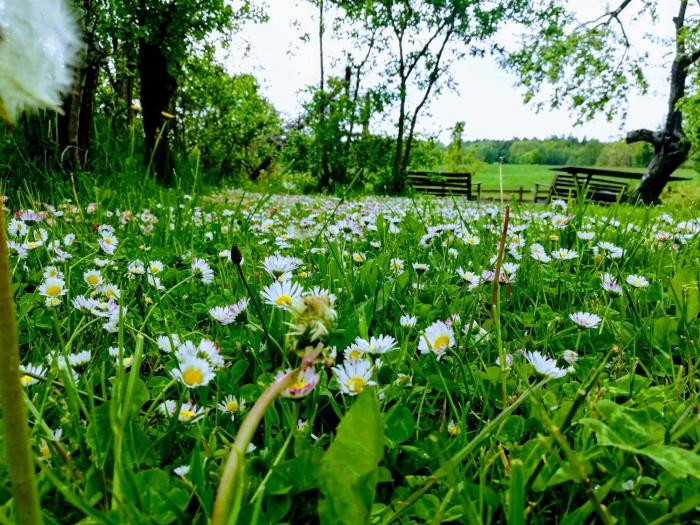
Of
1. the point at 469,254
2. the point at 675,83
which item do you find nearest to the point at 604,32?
the point at 675,83

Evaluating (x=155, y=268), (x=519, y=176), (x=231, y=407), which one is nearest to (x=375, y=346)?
(x=231, y=407)

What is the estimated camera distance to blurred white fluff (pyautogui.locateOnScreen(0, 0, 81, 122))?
0.36m

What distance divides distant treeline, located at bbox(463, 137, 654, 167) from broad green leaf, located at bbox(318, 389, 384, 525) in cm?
6573

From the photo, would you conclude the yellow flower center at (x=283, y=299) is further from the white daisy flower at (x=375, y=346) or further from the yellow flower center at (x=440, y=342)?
the yellow flower center at (x=440, y=342)

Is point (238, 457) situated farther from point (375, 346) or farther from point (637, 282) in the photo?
point (637, 282)

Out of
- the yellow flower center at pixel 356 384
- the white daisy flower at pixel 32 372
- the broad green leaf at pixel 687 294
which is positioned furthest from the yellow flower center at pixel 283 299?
the broad green leaf at pixel 687 294

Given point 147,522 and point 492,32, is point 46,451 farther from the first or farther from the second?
point 492,32

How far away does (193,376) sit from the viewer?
2.63 ft

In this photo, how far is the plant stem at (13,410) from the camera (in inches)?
12.4

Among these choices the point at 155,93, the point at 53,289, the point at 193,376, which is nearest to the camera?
the point at 193,376

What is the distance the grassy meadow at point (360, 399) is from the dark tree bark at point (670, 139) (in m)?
15.5

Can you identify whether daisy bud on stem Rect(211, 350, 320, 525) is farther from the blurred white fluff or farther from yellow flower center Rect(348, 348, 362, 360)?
yellow flower center Rect(348, 348, 362, 360)

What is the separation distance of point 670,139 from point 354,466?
17.7 m

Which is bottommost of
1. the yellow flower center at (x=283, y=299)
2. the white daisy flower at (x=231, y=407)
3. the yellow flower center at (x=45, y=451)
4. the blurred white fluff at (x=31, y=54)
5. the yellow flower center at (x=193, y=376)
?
the white daisy flower at (x=231, y=407)
